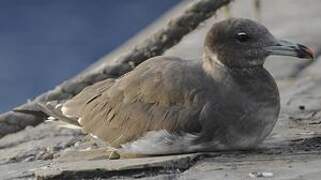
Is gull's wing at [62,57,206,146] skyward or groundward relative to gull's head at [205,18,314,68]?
groundward

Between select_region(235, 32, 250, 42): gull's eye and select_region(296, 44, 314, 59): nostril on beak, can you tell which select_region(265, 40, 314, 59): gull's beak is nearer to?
select_region(296, 44, 314, 59): nostril on beak

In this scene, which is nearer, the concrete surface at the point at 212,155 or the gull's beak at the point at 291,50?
the concrete surface at the point at 212,155

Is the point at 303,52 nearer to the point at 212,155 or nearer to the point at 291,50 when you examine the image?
the point at 291,50

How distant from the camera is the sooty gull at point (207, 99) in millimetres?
5730

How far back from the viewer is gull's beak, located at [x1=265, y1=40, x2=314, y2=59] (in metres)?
5.82

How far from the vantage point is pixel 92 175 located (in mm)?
5645

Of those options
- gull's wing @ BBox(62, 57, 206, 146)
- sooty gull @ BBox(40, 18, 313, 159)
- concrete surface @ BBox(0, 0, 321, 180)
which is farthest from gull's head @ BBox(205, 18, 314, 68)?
concrete surface @ BBox(0, 0, 321, 180)

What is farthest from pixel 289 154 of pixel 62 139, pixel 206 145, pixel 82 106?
pixel 62 139

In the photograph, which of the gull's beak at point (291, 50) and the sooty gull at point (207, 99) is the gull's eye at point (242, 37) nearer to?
the sooty gull at point (207, 99)

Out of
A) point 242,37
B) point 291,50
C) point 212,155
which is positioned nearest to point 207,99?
point 212,155

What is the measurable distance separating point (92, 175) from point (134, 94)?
1.84 feet

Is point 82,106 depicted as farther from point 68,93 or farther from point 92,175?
point 68,93

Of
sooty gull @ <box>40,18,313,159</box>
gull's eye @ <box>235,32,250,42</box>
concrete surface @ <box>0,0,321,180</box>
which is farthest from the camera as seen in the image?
gull's eye @ <box>235,32,250,42</box>

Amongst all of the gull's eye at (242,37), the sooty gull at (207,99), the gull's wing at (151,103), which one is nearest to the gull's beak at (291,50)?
the sooty gull at (207,99)
